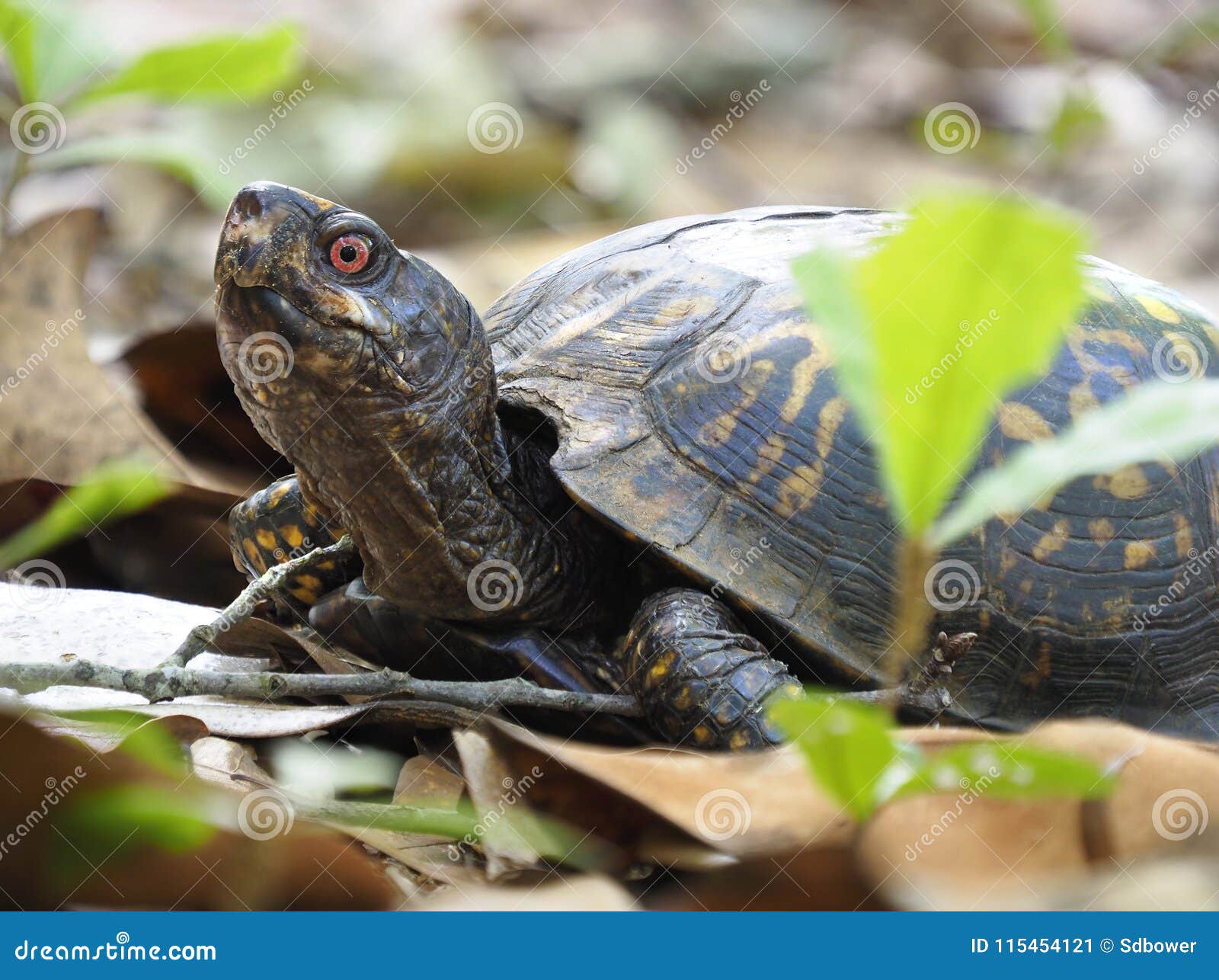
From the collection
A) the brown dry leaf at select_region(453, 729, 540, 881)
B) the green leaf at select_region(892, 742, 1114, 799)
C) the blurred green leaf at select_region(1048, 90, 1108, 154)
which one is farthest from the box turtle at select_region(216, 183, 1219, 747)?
the blurred green leaf at select_region(1048, 90, 1108, 154)

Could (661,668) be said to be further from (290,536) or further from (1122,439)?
(1122,439)

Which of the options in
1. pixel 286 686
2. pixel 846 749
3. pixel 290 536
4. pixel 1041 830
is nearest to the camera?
pixel 846 749

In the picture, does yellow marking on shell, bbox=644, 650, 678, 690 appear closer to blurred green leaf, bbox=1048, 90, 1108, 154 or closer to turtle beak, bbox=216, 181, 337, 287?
turtle beak, bbox=216, 181, 337, 287

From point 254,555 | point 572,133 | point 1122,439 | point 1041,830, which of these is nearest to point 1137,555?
point 1041,830

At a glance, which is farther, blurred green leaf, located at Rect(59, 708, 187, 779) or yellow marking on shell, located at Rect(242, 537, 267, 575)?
yellow marking on shell, located at Rect(242, 537, 267, 575)

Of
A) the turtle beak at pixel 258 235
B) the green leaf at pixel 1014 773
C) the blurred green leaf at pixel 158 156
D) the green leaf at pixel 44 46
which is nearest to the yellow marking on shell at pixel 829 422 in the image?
the turtle beak at pixel 258 235
